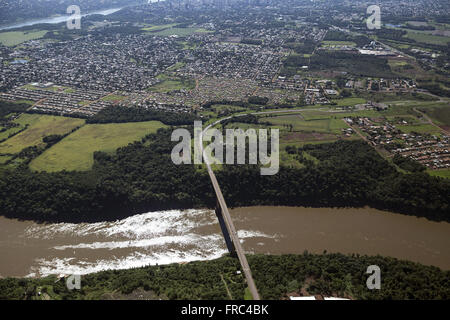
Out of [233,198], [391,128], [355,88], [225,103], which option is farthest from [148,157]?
[355,88]

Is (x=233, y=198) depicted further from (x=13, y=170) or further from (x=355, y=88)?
(x=355, y=88)

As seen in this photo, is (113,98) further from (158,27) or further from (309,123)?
(158,27)

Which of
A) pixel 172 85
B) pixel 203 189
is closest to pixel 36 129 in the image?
pixel 172 85

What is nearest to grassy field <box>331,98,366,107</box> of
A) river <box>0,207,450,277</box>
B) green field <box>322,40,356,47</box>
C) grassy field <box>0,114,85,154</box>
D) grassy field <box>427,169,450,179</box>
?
grassy field <box>427,169,450,179</box>

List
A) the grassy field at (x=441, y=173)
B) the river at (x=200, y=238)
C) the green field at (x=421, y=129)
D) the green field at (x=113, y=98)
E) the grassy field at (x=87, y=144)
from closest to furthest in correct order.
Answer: the river at (x=200, y=238)
the grassy field at (x=441, y=173)
the grassy field at (x=87, y=144)
the green field at (x=421, y=129)
the green field at (x=113, y=98)

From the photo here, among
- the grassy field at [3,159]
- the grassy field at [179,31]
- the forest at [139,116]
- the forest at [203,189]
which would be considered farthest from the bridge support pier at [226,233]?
the grassy field at [179,31]

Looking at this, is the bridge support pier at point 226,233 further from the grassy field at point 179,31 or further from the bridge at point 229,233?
the grassy field at point 179,31
